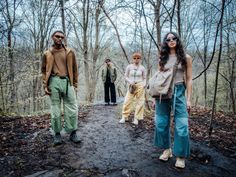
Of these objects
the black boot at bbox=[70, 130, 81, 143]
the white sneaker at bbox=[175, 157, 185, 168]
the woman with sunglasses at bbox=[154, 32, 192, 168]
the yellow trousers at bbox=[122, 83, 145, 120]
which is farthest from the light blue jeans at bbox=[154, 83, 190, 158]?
the yellow trousers at bbox=[122, 83, 145, 120]

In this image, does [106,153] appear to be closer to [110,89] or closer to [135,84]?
[135,84]

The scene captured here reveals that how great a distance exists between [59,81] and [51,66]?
32 cm

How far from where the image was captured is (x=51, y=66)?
4582mm

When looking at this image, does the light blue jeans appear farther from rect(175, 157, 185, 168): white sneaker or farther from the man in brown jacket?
the man in brown jacket

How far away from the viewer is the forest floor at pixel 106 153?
3.70 m

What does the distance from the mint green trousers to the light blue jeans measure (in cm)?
176

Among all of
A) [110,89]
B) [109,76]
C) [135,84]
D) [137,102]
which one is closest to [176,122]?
[137,102]

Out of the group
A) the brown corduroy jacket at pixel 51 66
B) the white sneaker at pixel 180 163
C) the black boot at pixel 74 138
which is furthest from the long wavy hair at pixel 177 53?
the black boot at pixel 74 138

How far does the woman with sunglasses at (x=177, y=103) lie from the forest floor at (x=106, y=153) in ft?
1.16

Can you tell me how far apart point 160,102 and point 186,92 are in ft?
1.59

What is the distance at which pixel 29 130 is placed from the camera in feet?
20.0

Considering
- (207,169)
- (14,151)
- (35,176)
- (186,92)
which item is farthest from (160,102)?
(14,151)

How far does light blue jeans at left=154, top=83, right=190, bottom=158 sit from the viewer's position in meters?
3.66

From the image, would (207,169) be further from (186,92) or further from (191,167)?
(186,92)
